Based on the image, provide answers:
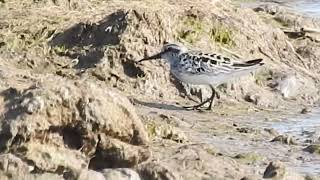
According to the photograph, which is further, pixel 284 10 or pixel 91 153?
pixel 284 10

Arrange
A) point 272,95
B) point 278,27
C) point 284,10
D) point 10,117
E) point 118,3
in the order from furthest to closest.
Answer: point 284,10
point 278,27
point 118,3
point 272,95
point 10,117

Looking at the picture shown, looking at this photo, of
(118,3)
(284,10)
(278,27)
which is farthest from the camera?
(284,10)

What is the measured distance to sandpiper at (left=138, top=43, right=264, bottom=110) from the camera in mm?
11680

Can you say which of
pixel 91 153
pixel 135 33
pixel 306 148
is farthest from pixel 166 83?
pixel 91 153

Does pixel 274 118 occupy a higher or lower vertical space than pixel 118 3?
lower

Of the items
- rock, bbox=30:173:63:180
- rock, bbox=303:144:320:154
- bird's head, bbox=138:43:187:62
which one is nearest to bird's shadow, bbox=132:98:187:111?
bird's head, bbox=138:43:187:62

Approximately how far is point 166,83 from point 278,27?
11.0ft

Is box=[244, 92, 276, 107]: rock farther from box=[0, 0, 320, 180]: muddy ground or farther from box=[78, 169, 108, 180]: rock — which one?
box=[78, 169, 108, 180]: rock

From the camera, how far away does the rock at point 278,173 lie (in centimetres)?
823

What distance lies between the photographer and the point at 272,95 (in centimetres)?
1259

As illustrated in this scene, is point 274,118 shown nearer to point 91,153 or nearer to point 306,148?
point 306,148

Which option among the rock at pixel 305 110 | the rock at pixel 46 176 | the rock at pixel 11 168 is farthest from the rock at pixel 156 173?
the rock at pixel 305 110

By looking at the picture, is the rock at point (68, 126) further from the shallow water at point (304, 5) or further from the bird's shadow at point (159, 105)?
the shallow water at point (304, 5)

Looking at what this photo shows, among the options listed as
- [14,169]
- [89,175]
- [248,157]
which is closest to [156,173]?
[89,175]
